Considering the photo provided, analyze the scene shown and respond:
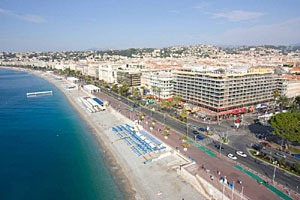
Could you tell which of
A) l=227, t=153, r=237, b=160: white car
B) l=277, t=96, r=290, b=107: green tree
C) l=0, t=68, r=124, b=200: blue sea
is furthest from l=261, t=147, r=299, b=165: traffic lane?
l=277, t=96, r=290, b=107: green tree

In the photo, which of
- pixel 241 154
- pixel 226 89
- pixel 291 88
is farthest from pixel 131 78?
pixel 241 154

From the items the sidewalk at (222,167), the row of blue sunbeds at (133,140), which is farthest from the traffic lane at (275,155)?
the row of blue sunbeds at (133,140)

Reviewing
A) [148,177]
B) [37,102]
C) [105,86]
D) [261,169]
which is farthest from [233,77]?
[37,102]

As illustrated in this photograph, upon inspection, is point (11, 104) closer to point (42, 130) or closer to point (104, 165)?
point (42, 130)

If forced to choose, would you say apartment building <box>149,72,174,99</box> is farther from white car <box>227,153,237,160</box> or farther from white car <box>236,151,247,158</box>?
white car <box>227,153,237,160</box>

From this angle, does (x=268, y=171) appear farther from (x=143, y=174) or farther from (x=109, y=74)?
(x=109, y=74)

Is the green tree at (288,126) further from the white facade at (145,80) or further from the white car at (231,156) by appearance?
the white facade at (145,80)

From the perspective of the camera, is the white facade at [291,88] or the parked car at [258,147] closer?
the parked car at [258,147]
